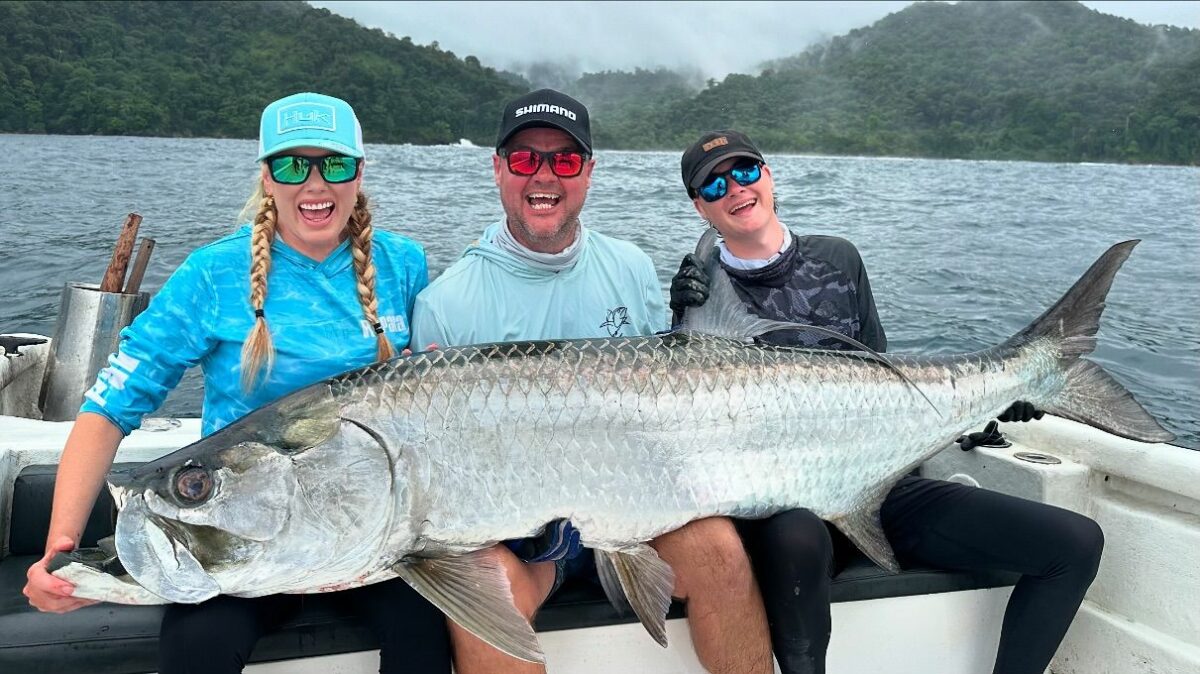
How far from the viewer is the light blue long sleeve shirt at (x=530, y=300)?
2924 millimetres

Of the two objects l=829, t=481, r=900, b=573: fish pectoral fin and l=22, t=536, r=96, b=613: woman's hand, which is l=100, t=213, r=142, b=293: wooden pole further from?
l=829, t=481, r=900, b=573: fish pectoral fin

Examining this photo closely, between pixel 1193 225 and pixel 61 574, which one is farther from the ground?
pixel 1193 225

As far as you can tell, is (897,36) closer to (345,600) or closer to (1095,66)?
(1095,66)

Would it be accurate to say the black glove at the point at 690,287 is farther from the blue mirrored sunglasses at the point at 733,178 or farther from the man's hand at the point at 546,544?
the man's hand at the point at 546,544

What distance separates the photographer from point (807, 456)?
8.58 feet

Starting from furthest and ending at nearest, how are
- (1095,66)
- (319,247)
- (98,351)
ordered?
(1095,66) → (98,351) → (319,247)

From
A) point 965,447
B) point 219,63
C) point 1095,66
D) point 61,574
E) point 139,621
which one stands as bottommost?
point 139,621

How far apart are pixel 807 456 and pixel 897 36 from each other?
86.7 metres

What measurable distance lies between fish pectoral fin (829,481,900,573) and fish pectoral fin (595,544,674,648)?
68 centimetres

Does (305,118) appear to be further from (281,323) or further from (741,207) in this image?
(741,207)

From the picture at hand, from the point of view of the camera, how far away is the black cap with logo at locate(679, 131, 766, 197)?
3.29 metres

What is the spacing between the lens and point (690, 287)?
3039mm

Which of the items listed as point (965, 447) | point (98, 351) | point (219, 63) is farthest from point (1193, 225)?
point (219, 63)

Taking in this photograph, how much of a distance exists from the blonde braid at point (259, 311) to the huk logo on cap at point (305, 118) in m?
0.30
